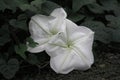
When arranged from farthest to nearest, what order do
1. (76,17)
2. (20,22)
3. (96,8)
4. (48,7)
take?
(96,8)
(76,17)
(48,7)
(20,22)

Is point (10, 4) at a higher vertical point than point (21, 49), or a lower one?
higher

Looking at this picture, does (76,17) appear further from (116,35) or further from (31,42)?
(31,42)

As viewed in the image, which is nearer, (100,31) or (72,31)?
(72,31)

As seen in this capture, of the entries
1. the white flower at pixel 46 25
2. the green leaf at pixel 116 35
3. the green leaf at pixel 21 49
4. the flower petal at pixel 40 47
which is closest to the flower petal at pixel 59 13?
the white flower at pixel 46 25

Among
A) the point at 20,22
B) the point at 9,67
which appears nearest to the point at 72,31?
the point at 20,22

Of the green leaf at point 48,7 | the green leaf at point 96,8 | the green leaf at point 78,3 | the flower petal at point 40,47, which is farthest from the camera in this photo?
the green leaf at point 96,8

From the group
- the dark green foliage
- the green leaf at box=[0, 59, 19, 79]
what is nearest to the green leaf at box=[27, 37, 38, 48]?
the dark green foliage

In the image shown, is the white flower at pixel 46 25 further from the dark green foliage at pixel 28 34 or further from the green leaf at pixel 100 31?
the green leaf at pixel 100 31

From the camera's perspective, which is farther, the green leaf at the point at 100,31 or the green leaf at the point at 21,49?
the green leaf at the point at 100,31
